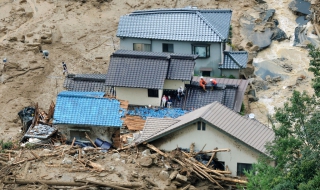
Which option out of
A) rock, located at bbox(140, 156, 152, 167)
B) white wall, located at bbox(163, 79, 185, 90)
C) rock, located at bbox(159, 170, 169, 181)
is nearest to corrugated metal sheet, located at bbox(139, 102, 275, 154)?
rock, located at bbox(140, 156, 152, 167)

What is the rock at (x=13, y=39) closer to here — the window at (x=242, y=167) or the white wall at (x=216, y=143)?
the white wall at (x=216, y=143)

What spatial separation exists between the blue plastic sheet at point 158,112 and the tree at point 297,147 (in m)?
13.9

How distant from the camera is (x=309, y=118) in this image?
2989 centimetres

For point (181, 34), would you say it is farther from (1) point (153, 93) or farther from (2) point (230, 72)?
(1) point (153, 93)

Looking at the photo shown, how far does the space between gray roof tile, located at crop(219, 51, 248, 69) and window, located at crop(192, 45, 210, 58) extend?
136 cm

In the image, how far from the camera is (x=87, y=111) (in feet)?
135

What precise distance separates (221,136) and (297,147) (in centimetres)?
776

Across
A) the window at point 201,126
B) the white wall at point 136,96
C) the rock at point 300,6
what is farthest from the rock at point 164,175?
the rock at point 300,6

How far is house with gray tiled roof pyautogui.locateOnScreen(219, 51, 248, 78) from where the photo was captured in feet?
164

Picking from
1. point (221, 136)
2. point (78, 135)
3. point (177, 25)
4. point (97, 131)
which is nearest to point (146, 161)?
point (221, 136)

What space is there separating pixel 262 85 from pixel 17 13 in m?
22.8

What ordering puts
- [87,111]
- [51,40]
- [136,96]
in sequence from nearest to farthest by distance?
1. [87,111]
2. [136,96]
3. [51,40]

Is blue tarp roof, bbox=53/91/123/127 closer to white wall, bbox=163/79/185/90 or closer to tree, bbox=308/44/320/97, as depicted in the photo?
white wall, bbox=163/79/185/90

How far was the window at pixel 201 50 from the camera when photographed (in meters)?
50.0
